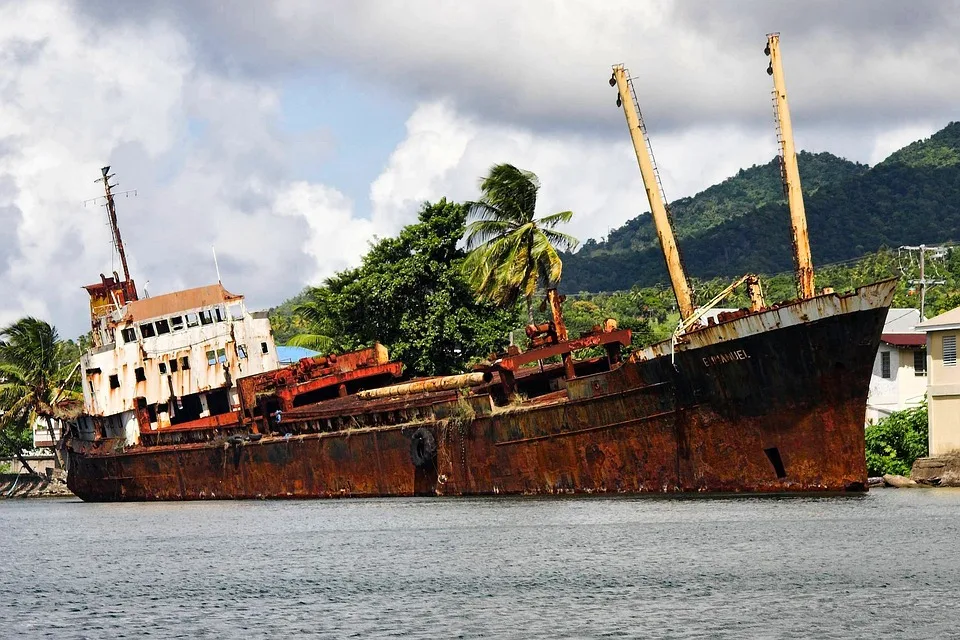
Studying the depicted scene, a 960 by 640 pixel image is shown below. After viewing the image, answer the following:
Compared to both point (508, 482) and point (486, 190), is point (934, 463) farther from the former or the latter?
point (486, 190)

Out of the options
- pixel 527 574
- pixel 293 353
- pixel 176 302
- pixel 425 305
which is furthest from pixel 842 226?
pixel 527 574

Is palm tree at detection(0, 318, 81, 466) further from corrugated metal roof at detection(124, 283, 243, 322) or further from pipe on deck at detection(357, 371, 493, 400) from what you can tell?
pipe on deck at detection(357, 371, 493, 400)

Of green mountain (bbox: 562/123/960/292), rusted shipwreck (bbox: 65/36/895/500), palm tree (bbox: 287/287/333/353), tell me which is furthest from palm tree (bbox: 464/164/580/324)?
green mountain (bbox: 562/123/960/292)

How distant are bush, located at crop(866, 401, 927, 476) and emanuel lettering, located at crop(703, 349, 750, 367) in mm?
10515

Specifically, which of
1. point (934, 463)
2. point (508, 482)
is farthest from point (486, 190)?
point (934, 463)

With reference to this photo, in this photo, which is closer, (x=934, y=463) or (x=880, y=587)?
(x=880, y=587)

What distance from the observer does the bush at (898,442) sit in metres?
43.0

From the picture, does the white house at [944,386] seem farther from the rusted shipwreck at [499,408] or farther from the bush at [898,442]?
the rusted shipwreck at [499,408]

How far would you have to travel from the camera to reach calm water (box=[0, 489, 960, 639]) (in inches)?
806

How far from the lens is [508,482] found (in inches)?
1625

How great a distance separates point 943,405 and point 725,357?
996cm

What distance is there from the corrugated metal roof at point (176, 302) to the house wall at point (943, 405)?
26535 mm

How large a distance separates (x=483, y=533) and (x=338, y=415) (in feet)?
53.6

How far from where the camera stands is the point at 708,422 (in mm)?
36156
